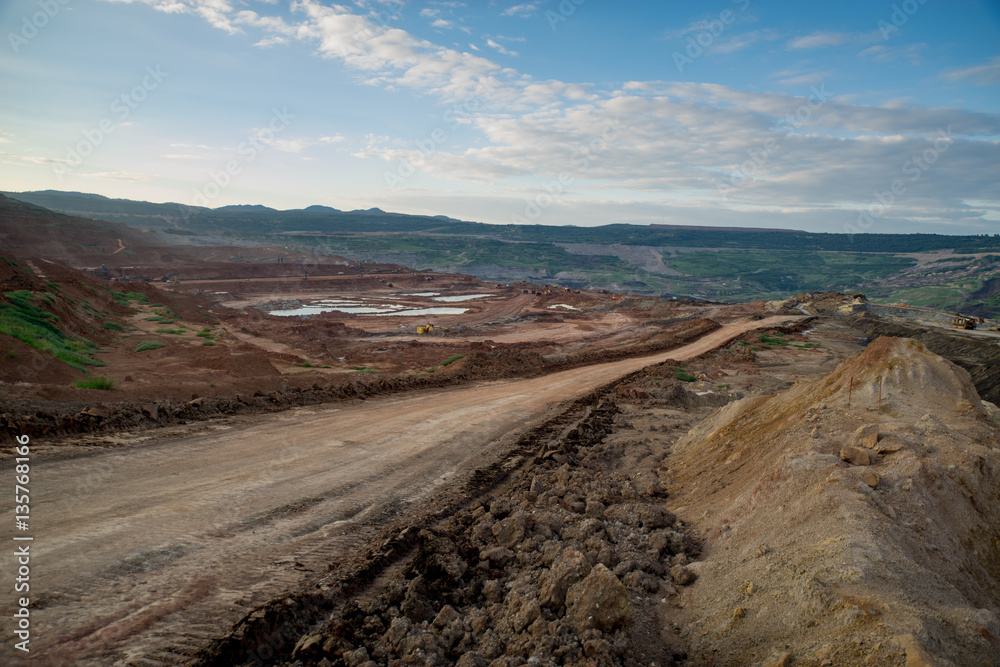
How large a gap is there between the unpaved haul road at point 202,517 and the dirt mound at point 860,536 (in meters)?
4.98

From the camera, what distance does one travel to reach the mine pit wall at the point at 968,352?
21.4 meters

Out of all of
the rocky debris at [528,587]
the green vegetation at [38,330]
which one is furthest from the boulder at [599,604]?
the green vegetation at [38,330]

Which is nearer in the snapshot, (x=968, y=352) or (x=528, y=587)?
(x=528, y=587)

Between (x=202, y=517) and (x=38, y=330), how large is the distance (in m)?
17.7

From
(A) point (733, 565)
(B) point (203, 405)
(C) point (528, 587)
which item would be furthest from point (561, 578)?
(B) point (203, 405)

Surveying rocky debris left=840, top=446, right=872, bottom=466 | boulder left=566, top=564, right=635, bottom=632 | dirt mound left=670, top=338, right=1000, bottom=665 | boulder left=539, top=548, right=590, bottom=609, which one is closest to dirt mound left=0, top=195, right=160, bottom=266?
boulder left=539, top=548, right=590, bottom=609

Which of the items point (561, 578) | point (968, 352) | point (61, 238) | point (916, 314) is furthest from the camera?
point (61, 238)

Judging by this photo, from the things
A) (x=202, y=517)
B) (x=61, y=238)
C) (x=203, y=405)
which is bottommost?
(x=202, y=517)

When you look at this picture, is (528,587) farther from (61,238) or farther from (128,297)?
(61,238)

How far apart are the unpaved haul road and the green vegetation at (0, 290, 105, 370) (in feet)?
32.9

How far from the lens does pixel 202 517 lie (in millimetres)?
7227

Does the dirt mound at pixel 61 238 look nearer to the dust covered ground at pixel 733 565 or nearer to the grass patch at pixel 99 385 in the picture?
the grass patch at pixel 99 385

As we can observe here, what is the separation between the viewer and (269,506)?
7.84 m

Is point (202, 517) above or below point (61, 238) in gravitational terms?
below
